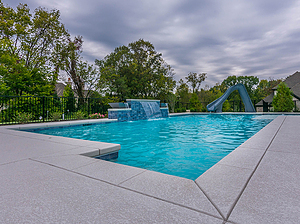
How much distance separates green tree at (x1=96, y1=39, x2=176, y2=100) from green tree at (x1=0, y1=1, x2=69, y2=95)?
792 centimetres

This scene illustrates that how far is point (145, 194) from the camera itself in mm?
1738

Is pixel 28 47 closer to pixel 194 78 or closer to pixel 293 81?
pixel 194 78

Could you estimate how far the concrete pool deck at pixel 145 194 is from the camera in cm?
137

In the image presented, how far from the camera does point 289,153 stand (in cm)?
314

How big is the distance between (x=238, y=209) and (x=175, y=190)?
Answer: 1.95 ft

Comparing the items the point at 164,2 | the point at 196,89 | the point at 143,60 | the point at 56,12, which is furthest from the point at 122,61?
the point at 196,89

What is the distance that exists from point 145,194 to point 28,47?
18239 millimetres

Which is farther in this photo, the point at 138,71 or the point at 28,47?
the point at 138,71

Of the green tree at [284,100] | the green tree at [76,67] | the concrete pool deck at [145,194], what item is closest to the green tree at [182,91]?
the green tree at [284,100]

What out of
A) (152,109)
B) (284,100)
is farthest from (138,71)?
(284,100)

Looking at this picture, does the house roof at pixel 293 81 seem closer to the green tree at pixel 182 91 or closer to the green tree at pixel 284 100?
the green tree at pixel 182 91

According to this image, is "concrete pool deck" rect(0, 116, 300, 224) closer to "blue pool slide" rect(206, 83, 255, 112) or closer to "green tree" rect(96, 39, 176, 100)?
"blue pool slide" rect(206, 83, 255, 112)

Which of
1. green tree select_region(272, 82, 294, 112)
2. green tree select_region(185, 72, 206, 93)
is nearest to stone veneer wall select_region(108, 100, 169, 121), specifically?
green tree select_region(272, 82, 294, 112)

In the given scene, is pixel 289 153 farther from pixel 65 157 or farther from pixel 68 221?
pixel 65 157
